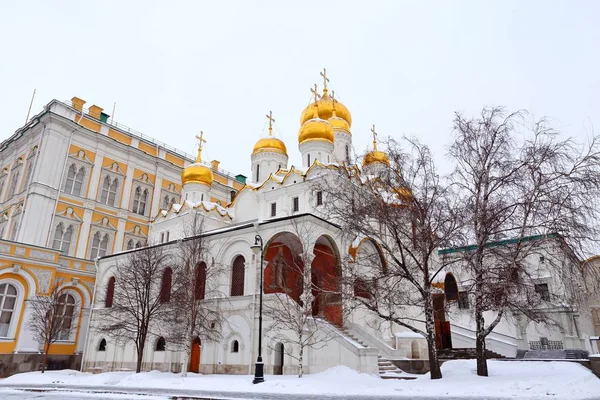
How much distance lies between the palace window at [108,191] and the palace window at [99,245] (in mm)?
2540

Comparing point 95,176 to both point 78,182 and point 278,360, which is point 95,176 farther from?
point 278,360

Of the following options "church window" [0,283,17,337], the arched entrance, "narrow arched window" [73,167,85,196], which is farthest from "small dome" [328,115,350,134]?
"church window" [0,283,17,337]

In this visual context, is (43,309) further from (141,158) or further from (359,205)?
(359,205)

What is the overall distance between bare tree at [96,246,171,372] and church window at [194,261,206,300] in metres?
1.68

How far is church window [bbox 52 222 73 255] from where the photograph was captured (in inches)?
1125

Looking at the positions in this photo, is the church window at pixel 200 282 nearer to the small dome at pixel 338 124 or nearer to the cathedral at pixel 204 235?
the cathedral at pixel 204 235

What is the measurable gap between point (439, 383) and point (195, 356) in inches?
483

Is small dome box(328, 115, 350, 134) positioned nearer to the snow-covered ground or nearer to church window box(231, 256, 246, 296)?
church window box(231, 256, 246, 296)

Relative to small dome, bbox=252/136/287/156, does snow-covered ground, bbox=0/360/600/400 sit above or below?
below

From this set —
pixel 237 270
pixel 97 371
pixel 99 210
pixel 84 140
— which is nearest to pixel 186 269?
pixel 237 270

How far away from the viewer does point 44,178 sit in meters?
28.5

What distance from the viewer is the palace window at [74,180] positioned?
30.1 meters

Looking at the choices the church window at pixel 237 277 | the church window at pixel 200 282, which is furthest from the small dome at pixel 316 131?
the church window at pixel 200 282

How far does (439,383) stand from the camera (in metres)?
11.7
